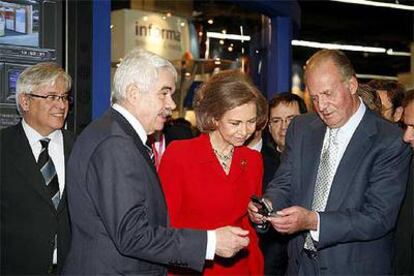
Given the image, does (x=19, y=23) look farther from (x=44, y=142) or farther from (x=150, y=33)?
(x=150, y=33)

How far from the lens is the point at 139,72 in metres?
2.38

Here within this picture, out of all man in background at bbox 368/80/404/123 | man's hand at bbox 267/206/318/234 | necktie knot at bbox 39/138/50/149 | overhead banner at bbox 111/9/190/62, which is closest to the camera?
man's hand at bbox 267/206/318/234

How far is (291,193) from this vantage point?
315cm

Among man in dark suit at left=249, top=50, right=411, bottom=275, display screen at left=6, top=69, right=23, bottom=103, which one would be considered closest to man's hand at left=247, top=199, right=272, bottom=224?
man in dark suit at left=249, top=50, right=411, bottom=275

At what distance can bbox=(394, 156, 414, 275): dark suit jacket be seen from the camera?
9.87 ft

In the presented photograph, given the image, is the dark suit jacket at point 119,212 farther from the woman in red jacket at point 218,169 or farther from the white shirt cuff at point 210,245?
the woman in red jacket at point 218,169

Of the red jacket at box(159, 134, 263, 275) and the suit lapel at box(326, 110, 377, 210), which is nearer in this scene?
the suit lapel at box(326, 110, 377, 210)

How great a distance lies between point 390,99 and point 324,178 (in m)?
1.62

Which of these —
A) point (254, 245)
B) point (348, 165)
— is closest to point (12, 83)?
point (254, 245)

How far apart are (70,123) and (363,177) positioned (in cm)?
204

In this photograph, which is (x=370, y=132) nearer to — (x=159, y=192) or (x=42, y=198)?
(x=159, y=192)

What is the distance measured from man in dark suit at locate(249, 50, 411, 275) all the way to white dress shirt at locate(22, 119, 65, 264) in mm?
1084

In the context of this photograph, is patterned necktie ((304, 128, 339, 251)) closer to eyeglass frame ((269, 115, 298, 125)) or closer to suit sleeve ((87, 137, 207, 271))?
suit sleeve ((87, 137, 207, 271))

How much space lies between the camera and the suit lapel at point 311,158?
3010mm
